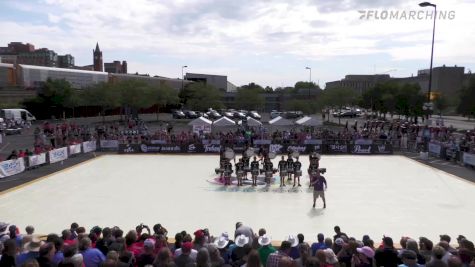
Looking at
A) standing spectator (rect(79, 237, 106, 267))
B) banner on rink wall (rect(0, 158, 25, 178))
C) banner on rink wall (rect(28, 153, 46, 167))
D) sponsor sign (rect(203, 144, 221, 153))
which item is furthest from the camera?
sponsor sign (rect(203, 144, 221, 153))

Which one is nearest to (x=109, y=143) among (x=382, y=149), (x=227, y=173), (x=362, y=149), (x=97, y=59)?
(x=227, y=173)

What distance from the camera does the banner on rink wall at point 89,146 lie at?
3007 centimetres

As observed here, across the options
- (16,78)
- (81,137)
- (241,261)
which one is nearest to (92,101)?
(16,78)

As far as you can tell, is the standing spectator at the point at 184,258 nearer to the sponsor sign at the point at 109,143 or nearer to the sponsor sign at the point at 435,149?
the sponsor sign at the point at 435,149

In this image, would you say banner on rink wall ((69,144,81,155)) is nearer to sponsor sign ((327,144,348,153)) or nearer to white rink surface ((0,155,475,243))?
white rink surface ((0,155,475,243))

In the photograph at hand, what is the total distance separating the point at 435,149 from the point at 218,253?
85.3 feet

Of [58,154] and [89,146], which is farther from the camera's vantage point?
[89,146]

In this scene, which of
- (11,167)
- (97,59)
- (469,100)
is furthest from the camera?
(97,59)

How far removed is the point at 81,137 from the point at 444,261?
29.7 m

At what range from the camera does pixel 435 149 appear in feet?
94.1

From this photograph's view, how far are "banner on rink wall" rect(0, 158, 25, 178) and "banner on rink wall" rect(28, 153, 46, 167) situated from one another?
57 cm

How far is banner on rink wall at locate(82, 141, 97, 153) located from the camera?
98.7 feet

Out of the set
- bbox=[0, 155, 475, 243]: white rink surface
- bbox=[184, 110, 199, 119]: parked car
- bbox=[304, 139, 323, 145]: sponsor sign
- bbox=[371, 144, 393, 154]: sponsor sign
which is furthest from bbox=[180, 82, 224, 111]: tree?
bbox=[0, 155, 475, 243]: white rink surface

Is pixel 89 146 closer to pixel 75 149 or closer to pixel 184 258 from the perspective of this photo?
pixel 75 149
